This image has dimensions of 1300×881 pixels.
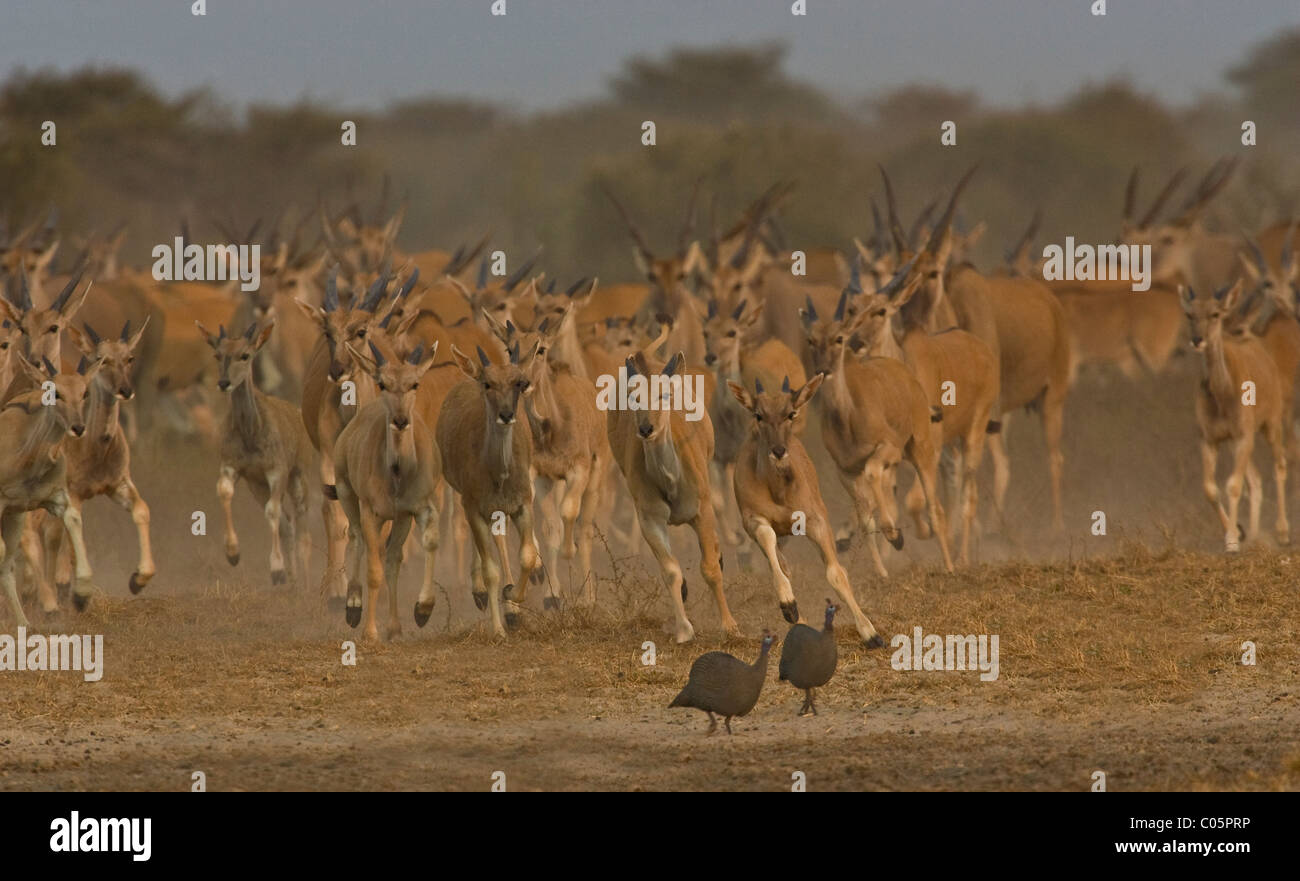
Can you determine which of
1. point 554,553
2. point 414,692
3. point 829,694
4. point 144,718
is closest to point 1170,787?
point 829,694

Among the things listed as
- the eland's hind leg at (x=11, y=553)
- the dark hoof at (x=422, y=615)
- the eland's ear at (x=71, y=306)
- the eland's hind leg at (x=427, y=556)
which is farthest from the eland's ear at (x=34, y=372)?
the dark hoof at (x=422, y=615)

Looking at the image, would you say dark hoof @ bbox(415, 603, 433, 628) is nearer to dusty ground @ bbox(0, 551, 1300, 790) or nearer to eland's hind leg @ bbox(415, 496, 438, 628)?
eland's hind leg @ bbox(415, 496, 438, 628)

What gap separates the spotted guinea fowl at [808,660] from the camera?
963 cm

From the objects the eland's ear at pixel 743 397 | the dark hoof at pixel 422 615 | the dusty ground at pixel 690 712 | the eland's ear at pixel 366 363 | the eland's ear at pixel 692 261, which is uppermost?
the eland's ear at pixel 692 261

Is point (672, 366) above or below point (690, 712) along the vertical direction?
above

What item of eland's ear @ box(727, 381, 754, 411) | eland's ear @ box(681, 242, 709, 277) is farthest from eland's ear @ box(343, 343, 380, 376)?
eland's ear @ box(681, 242, 709, 277)

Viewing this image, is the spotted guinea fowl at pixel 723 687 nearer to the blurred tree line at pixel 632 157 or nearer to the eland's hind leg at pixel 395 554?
the eland's hind leg at pixel 395 554

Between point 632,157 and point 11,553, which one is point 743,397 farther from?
point 632,157

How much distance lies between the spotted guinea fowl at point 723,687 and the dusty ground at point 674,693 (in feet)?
0.50

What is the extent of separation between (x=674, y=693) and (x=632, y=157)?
101 feet

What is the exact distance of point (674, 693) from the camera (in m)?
10.3

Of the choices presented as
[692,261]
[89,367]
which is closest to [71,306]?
[89,367]

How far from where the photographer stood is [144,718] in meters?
9.99

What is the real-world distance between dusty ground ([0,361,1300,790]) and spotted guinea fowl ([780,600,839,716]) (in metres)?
0.16
